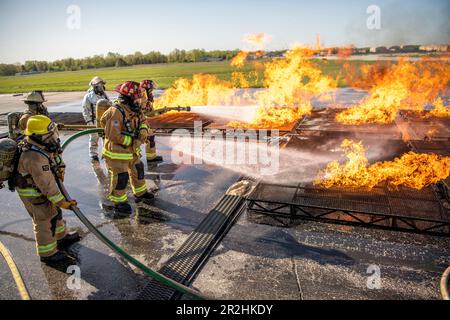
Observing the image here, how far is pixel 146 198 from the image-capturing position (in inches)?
259

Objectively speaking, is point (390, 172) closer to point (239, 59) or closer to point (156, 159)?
point (156, 159)

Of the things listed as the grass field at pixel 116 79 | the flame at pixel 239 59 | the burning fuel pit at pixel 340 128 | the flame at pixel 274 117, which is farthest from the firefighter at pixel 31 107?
the grass field at pixel 116 79

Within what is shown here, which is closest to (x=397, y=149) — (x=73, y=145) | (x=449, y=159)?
(x=449, y=159)

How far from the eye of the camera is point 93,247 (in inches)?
195

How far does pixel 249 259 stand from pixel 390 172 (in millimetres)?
4295

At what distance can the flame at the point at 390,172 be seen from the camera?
6367 mm

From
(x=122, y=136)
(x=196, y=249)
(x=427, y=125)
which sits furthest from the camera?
(x=427, y=125)

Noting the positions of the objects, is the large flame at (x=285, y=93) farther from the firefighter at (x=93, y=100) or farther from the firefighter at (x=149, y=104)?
the firefighter at (x=93, y=100)

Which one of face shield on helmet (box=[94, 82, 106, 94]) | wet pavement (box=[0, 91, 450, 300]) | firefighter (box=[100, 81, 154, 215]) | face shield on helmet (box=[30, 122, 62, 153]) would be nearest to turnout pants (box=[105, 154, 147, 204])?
firefighter (box=[100, 81, 154, 215])

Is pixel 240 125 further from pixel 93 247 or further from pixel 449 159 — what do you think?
pixel 93 247

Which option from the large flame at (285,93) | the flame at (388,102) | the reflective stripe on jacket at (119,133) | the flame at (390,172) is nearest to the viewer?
the reflective stripe on jacket at (119,133)

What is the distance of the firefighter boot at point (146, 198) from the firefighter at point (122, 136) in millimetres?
362

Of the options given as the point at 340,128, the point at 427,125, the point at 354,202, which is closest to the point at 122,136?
the point at 354,202

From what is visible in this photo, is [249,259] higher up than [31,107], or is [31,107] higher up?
[31,107]
